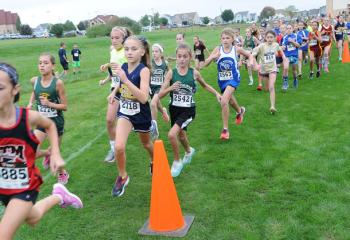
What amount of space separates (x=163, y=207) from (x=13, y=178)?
5.60 ft

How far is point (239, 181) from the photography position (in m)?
6.09

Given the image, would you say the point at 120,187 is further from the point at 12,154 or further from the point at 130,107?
the point at 12,154

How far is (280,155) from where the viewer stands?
718cm

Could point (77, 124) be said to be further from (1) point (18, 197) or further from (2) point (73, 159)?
(1) point (18, 197)

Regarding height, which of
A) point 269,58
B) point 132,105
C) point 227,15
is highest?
point 227,15

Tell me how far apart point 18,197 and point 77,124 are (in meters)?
7.15

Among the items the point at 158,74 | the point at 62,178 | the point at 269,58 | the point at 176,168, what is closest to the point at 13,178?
the point at 62,178

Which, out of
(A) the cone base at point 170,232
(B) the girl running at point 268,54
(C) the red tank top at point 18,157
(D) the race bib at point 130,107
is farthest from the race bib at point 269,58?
(C) the red tank top at point 18,157

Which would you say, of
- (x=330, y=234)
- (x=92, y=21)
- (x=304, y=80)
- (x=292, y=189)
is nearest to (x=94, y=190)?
(x=292, y=189)

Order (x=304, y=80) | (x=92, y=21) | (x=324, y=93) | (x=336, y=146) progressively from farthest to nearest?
(x=92, y=21)
(x=304, y=80)
(x=324, y=93)
(x=336, y=146)

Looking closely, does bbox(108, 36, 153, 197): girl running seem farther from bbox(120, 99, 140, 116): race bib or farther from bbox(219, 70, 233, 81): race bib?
bbox(219, 70, 233, 81): race bib

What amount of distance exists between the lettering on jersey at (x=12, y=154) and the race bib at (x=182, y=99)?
10.7 ft

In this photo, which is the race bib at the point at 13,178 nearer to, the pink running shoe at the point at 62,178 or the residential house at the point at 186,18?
the pink running shoe at the point at 62,178

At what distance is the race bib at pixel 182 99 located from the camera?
6.55m
